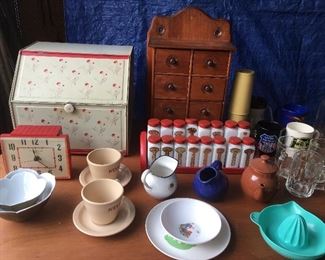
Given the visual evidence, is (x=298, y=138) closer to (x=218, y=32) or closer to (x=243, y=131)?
(x=243, y=131)

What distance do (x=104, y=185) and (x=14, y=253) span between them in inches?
9.0

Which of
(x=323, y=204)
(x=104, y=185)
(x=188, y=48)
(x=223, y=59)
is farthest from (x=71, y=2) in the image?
(x=323, y=204)

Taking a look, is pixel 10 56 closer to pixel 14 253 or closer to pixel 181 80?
pixel 181 80

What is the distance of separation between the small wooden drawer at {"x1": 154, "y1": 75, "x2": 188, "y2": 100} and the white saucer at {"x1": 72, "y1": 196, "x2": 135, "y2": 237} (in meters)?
0.39

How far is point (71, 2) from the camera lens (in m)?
1.14

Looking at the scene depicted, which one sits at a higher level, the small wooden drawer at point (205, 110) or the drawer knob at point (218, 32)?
the drawer knob at point (218, 32)

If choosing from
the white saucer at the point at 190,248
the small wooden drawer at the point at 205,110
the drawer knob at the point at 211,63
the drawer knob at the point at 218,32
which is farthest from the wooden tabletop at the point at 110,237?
the drawer knob at the point at 218,32

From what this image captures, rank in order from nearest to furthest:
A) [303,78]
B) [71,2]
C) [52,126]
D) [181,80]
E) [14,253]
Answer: [14,253]
[52,126]
[181,80]
[71,2]
[303,78]

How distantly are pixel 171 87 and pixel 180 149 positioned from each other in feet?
0.72

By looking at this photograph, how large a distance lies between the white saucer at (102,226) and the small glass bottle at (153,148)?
0.17 meters

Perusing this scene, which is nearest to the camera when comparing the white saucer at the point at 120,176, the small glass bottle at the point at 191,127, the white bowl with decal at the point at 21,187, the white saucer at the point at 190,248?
the white saucer at the point at 190,248

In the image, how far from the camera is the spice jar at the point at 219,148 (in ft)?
2.96

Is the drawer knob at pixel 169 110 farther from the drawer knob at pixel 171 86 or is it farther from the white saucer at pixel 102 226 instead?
the white saucer at pixel 102 226

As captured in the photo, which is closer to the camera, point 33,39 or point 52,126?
point 52,126
